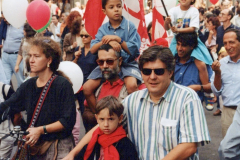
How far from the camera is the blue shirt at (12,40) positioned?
359 inches

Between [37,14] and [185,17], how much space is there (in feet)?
9.53

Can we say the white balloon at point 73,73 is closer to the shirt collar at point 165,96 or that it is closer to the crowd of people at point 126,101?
the crowd of people at point 126,101

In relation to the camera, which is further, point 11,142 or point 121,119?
point 11,142

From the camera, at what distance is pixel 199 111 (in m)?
2.92

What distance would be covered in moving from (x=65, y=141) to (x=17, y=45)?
5.91 m

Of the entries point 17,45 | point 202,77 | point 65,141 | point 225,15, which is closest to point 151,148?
point 65,141

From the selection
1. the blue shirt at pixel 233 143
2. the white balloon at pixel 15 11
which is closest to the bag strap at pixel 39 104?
the blue shirt at pixel 233 143

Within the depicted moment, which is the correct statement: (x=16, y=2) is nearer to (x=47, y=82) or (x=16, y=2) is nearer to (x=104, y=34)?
(x=104, y=34)

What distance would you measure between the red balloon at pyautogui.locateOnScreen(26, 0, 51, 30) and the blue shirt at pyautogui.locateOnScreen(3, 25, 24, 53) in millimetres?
1438

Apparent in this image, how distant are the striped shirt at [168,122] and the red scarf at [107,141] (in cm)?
15

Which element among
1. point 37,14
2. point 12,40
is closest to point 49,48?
point 37,14

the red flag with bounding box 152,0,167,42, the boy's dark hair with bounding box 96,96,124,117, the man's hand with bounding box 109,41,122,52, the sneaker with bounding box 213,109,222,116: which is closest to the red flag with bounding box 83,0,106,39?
the man's hand with bounding box 109,41,122,52

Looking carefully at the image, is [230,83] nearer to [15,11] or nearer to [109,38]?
[109,38]

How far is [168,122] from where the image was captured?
294 cm
